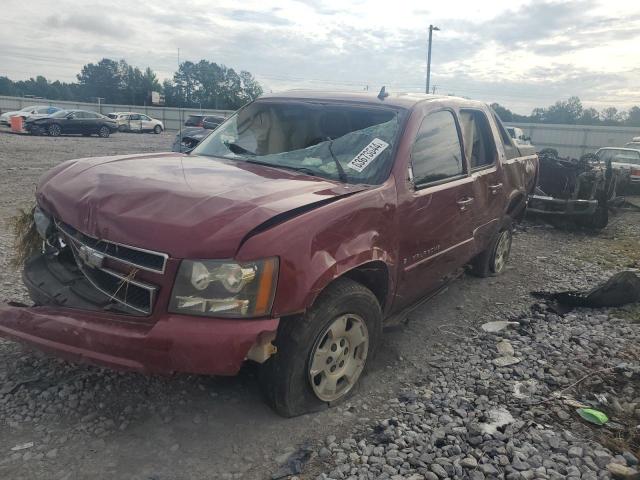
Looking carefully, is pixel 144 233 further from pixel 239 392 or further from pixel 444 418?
pixel 444 418

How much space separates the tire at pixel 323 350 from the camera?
8.74 feet

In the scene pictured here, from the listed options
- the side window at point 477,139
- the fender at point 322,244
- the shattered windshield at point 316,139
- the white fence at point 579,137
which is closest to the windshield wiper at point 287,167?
the shattered windshield at point 316,139

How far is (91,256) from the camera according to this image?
2.67 metres

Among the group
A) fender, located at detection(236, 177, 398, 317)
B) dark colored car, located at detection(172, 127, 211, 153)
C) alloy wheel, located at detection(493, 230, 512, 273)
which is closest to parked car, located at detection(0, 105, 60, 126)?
dark colored car, located at detection(172, 127, 211, 153)

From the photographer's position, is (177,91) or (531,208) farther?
(177,91)

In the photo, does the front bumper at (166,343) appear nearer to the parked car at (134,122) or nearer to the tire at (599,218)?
the tire at (599,218)

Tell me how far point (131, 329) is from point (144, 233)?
1.56ft

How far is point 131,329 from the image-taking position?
244 centimetres

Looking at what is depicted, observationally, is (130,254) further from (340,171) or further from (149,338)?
(340,171)

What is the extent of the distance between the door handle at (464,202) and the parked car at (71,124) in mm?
25386

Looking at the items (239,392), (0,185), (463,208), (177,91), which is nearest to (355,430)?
(239,392)

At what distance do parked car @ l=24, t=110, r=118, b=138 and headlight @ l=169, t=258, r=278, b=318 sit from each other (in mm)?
25976

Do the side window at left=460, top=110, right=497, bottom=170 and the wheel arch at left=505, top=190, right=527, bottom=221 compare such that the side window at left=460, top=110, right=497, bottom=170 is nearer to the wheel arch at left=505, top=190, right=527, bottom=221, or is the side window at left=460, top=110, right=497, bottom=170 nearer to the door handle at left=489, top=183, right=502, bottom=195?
the door handle at left=489, top=183, right=502, bottom=195

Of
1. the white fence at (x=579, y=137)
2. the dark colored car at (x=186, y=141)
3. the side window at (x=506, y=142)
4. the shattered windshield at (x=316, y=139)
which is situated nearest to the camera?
the shattered windshield at (x=316, y=139)
